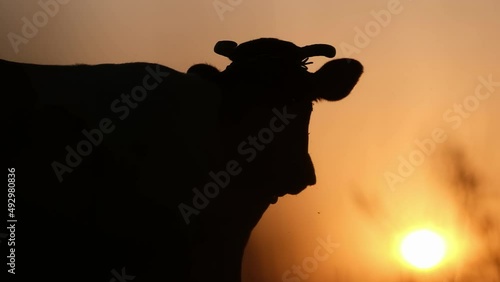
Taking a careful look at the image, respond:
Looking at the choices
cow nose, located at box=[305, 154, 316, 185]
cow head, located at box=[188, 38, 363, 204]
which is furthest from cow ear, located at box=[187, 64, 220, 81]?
cow nose, located at box=[305, 154, 316, 185]

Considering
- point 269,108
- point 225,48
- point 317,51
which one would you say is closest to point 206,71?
point 225,48

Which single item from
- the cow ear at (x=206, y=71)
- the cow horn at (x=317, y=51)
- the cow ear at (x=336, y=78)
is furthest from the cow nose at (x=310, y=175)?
the cow ear at (x=206, y=71)

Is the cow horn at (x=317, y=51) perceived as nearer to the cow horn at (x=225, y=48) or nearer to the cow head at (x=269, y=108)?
the cow head at (x=269, y=108)

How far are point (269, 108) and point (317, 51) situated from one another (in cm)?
91

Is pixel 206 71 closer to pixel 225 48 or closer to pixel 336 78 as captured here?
pixel 225 48

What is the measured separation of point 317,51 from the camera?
6.91 m

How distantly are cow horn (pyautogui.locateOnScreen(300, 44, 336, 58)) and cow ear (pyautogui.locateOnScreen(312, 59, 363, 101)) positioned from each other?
0.08 metres

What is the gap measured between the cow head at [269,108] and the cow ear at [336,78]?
6 cm

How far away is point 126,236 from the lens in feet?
17.4

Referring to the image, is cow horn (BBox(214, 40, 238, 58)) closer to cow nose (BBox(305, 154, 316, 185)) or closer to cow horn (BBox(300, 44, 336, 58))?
cow horn (BBox(300, 44, 336, 58))

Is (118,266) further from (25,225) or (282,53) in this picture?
(282,53)

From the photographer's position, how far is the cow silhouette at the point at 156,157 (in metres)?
5.04

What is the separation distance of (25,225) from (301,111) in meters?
2.45

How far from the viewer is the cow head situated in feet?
20.4
